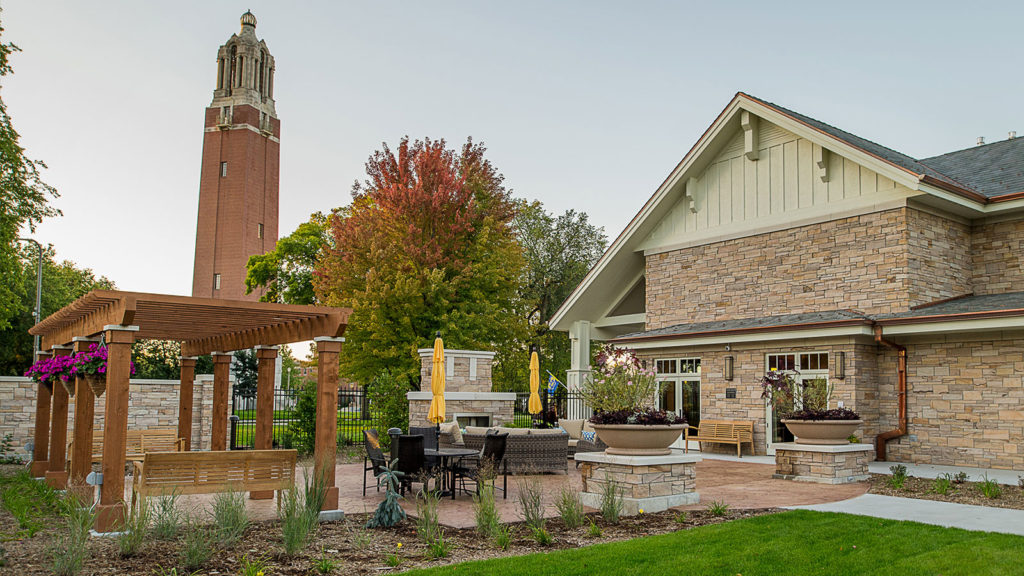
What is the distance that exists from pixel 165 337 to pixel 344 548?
6.43 metres

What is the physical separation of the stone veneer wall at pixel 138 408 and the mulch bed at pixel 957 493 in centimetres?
1228

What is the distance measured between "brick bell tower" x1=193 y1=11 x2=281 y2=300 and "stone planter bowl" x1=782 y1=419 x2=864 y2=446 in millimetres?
38585

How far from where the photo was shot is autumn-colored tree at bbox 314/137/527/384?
21500 mm

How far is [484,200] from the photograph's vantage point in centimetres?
2436

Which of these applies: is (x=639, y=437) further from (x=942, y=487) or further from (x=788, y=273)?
(x=788, y=273)

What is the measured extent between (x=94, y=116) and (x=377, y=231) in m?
8.38

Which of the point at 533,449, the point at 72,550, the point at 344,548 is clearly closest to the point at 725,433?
the point at 533,449

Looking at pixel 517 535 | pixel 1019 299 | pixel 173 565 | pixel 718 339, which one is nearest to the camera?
pixel 173 565

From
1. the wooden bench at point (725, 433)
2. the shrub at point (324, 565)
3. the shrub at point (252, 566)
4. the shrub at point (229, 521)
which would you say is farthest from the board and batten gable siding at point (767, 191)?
the shrub at point (252, 566)

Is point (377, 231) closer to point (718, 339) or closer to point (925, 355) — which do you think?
point (718, 339)

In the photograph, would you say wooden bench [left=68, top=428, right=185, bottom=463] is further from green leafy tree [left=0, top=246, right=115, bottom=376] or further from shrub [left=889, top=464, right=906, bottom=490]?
shrub [left=889, top=464, right=906, bottom=490]

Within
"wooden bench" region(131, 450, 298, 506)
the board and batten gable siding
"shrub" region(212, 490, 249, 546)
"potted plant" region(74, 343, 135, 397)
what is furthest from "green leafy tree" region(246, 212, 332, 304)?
"shrub" region(212, 490, 249, 546)

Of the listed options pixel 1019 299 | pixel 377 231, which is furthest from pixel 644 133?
pixel 1019 299

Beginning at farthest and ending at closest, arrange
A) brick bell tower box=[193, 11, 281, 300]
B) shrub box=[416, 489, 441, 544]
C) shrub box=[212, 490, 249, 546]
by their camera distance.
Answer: brick bell tower box=[193, 11, 281, 300], shrub box=[416, 489, 441, 544], shrub box=[212, 490, 249, 546]
